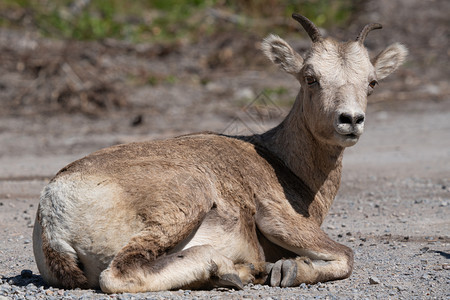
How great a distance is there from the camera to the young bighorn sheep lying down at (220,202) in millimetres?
5883

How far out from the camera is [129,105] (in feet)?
56.5

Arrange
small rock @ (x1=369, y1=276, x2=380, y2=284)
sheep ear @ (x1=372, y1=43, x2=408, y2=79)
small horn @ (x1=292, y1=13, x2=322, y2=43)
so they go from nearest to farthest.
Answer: small rock @ (x1=369, y1=276, x2=380, y2=284) < small horn @ (x1=292, y1=13, x2=322, y2=43) < sheep ear @ (x1=372, y1=43, x2=408, y2=79)

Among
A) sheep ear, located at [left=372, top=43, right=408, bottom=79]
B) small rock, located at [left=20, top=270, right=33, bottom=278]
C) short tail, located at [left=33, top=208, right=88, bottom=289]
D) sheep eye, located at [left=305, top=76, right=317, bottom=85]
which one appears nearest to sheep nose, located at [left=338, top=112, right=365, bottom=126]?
sheep eye, located at [left=305, top=76, right=317, bottom=85]

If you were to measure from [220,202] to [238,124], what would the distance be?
3325 mm

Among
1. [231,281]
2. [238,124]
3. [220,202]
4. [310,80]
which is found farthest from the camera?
[238,124]

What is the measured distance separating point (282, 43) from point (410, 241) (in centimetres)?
257

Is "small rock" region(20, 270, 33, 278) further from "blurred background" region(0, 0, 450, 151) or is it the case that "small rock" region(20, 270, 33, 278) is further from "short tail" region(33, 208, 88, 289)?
"blurred background" region(0, 0, 450, 151)

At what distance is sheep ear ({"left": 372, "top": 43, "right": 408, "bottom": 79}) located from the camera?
7.96 m

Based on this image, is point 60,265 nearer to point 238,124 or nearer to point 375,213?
point 238,124

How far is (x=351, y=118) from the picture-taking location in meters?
6.44

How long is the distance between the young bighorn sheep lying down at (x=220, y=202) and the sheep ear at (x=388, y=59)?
0.06 metres

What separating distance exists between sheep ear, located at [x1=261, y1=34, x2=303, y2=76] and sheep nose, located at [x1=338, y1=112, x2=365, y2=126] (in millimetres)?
1236

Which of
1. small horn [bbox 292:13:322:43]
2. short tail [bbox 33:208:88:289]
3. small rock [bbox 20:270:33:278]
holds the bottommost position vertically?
small rock [bbox 20:270:33:278]

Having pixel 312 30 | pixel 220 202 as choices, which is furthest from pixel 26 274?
pixel 312 30
